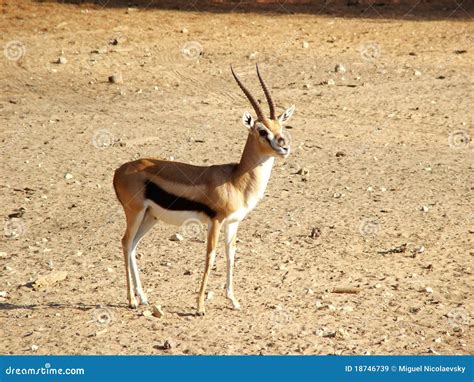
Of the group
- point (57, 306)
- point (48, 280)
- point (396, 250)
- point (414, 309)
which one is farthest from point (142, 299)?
point (396, 250)

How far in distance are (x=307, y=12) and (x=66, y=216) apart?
484 inches

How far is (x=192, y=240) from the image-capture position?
11.9 m

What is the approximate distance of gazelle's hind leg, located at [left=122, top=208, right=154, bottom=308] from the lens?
387 inches

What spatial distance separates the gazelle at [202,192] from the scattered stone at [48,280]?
1.00m

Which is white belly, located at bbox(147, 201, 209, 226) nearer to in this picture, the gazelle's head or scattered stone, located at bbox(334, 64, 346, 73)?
the gazelle's head

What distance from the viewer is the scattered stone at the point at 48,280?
34.3 feet

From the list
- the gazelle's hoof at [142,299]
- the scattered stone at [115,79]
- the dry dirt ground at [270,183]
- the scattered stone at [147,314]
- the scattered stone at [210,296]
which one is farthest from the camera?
the scattered stone at [115,79]

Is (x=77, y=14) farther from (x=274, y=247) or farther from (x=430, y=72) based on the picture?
(x=274, y=247)

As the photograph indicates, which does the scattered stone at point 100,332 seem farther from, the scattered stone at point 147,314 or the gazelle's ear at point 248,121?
the gazelle's ear at point 248,121

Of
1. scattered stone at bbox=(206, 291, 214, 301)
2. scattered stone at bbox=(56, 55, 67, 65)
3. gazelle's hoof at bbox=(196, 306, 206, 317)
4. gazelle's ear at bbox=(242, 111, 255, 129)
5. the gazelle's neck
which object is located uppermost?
scattered stone at bbox=(56, 55, 67, 65)

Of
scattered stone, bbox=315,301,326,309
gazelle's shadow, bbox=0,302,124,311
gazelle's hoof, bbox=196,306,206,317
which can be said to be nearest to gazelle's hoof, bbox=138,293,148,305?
gazelle's shadow, bbox=0,302,124,311

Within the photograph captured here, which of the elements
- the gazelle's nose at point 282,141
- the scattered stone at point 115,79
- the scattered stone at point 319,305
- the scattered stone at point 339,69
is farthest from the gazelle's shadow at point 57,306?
the scattered stone at point 339,69

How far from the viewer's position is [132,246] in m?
9.99

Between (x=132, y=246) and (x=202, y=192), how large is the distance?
90cm
